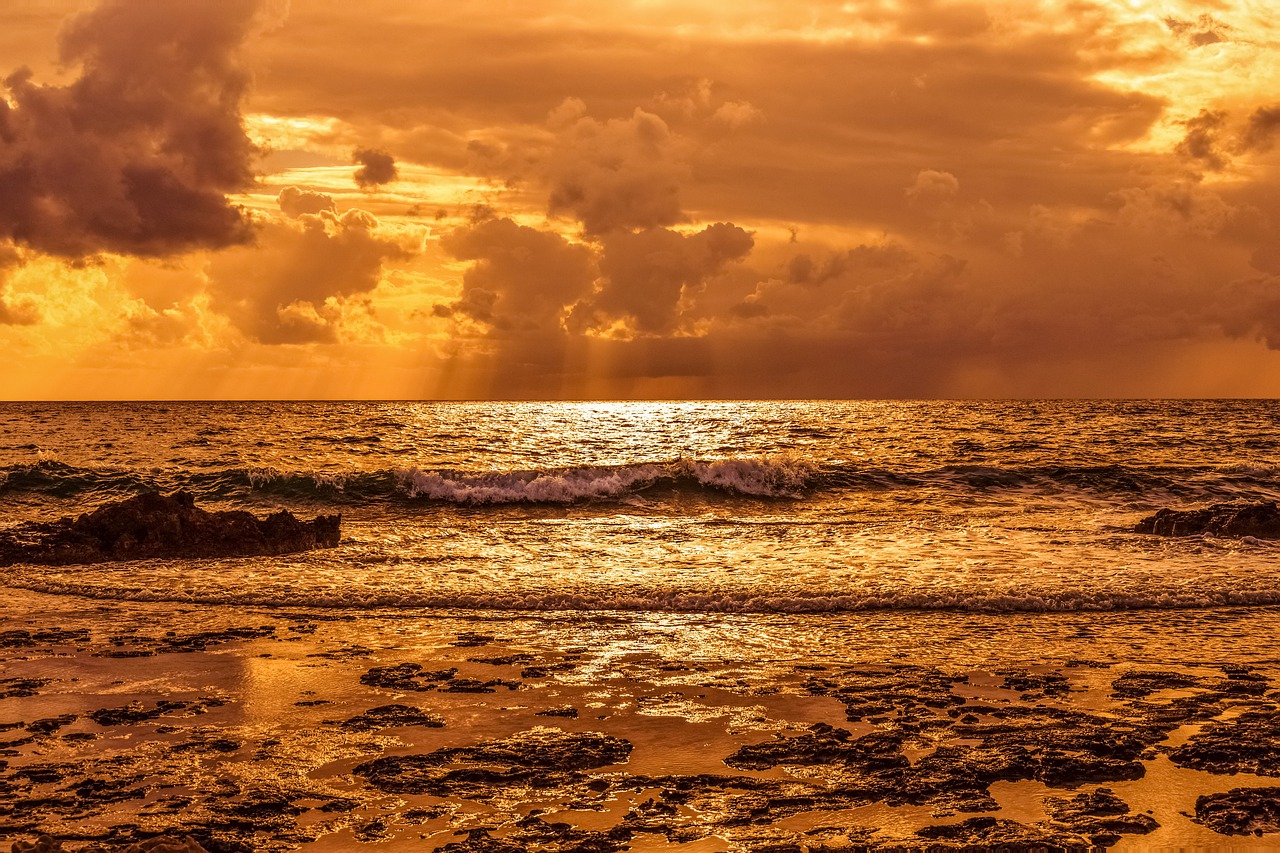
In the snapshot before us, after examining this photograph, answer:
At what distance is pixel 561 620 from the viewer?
14.4m

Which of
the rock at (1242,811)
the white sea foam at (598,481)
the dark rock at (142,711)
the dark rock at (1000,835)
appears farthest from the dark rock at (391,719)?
the white sea foam at (598,481)

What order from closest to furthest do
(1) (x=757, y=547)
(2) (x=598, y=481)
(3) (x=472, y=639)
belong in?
(3) (x=472, y=639)
(1) (x=757, y=547)
(2) (x=598, y=481)

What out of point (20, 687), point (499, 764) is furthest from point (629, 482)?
point (499, 764)

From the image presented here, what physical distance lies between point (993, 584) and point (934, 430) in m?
51.9

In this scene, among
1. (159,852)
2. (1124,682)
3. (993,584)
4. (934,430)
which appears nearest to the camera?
(159,852)

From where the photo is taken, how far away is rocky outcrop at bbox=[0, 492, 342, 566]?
19.8m

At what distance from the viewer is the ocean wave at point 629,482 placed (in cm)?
3372

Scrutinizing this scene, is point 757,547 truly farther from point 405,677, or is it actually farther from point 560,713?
point 560,713

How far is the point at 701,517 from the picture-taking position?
28.7 metres

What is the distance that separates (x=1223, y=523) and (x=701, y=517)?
13.1 m

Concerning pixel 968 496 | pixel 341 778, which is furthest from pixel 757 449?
pixel 341 778

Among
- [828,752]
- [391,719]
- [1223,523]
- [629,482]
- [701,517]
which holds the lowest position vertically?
[701,517]

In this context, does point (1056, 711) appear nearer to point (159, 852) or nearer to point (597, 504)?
point (159, 852)

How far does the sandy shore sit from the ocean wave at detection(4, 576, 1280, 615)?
246 cm
